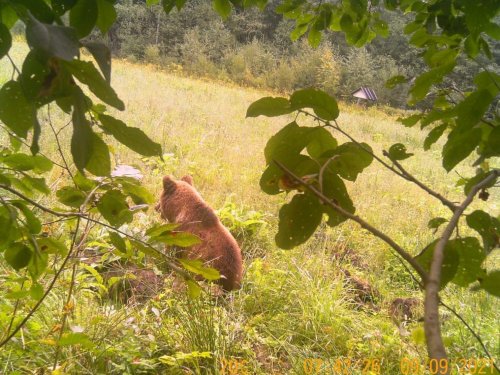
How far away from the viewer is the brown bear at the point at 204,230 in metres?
2.25

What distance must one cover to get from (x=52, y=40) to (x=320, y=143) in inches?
14.1

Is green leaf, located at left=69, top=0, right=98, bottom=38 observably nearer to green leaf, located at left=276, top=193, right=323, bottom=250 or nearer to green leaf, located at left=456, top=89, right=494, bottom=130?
green leaf, located at left=276, top=193, right=323, bottom=250

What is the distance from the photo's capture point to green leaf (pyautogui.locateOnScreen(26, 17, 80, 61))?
0.84 feet

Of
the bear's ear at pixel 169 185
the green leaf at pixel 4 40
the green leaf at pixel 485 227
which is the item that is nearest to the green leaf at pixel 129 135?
the green leaf at pixel 4 40

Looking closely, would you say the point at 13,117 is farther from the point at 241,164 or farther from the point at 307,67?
the point at 307,67

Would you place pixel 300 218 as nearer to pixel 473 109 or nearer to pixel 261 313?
pixel 473 109

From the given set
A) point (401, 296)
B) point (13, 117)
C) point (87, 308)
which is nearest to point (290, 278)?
point (401, 296)

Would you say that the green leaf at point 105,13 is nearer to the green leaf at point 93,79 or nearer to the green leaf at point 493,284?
the green leaf at point 93,79

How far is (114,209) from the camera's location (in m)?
0.73

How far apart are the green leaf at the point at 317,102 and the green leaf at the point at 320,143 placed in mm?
32

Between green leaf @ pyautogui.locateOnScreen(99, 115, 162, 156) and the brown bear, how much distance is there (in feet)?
5.11

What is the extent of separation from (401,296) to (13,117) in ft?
8.79

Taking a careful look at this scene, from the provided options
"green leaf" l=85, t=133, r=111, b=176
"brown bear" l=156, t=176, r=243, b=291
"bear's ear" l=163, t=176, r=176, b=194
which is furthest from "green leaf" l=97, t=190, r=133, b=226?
"bear's ear" l=163, t=176, r=176, b=194

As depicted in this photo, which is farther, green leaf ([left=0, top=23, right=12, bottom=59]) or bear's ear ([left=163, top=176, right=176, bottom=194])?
bear's ear ([left=163, top=176, right=176, bottom=194])
